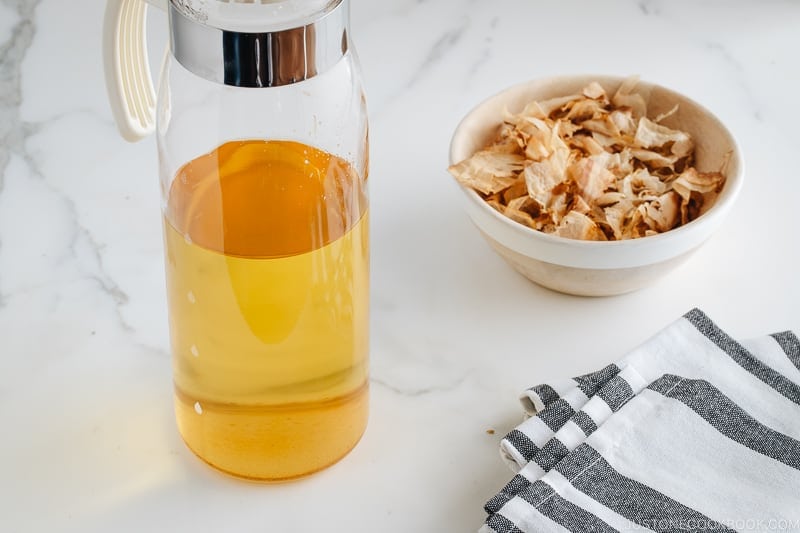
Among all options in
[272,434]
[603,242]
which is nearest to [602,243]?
[603,242]

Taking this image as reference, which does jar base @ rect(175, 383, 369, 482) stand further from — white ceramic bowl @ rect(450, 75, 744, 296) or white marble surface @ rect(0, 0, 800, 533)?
white ceramic bowl @ rect(450, 75, 744, 296)

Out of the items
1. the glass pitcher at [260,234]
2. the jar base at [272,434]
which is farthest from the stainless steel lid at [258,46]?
the jar base at [272,434]

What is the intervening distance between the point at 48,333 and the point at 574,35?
595 mm

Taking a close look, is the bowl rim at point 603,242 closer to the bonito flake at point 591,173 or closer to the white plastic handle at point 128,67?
the bonito flake at point 591,173

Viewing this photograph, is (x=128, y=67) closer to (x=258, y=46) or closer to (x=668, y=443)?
(x=258, y=46)

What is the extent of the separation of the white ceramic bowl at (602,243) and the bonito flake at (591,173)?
0.01m

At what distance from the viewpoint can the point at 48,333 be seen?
81 cm

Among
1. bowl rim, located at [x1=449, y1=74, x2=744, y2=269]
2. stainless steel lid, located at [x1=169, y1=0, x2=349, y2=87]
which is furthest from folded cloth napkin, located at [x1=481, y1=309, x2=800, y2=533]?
stainless steel lid, located at [x1=169, y1=0, x2=349, y2=87]

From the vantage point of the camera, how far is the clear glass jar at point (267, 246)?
62cm

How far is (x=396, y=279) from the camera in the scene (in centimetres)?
86

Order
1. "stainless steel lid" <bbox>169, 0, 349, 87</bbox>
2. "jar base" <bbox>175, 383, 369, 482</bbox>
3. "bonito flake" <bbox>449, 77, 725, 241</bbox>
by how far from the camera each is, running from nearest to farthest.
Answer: "stainless steel lid" <bbox>169, 0, 349, 87</bbox>
"jar base" <bbox>175, 383, 369, 482</bbox>
"bonito flake" <bbox>449, 77, 725, 241</bbox>

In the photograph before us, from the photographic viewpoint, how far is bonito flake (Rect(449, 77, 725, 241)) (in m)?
0.81

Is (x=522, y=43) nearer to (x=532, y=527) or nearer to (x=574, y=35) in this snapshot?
(x=574, y=35)

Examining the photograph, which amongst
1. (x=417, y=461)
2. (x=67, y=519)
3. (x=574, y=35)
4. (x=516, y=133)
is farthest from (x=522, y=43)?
(x=67, y=519)
